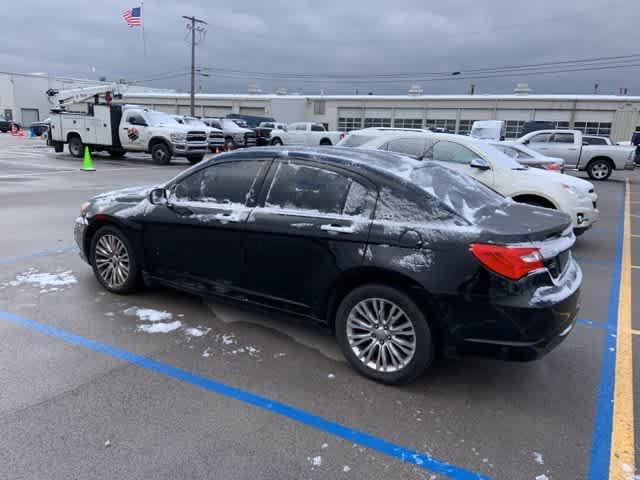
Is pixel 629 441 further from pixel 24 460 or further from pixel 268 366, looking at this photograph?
pixel 24 460

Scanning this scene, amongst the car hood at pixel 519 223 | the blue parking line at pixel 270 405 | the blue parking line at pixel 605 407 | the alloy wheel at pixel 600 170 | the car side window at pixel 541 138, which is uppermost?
the car side window at pixel 541 138

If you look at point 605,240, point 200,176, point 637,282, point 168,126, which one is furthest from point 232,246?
point 168,126

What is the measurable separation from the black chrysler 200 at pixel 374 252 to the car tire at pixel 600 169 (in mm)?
19488

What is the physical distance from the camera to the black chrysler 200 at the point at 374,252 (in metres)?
3.04

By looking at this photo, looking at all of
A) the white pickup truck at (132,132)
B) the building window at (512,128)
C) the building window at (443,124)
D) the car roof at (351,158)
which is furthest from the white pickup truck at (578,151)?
the building window at (443,124)

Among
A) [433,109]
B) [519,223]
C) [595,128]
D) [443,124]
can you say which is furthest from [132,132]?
[595,128]

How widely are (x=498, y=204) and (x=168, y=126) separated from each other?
19.1 meters

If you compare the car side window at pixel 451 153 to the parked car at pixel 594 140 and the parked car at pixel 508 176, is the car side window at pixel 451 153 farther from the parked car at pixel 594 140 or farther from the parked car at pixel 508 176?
the parked car at pixel 594 140

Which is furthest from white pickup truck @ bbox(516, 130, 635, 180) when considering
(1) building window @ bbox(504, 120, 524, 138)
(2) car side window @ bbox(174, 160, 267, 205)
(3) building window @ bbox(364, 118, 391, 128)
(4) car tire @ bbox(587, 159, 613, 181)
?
(3) building window @ bbox(364, 118, 391, 128)

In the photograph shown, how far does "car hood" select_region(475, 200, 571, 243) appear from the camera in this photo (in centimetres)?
308

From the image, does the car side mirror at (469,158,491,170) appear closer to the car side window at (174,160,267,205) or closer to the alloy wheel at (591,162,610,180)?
the car side window at (174,160,267,205)

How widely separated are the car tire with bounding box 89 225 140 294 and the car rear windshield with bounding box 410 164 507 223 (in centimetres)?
291

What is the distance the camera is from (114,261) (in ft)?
16.2

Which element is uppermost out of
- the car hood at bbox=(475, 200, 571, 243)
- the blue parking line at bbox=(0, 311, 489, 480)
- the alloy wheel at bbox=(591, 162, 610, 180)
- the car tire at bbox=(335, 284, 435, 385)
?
the car hood at bbox=(475, 200, 571, 243)
